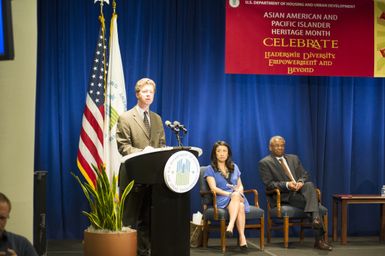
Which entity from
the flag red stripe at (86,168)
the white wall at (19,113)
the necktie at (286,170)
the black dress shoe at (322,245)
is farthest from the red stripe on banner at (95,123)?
the white wall at (19,113)

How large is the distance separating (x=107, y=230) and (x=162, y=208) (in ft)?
1.79

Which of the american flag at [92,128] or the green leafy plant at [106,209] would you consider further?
the american flag at [92,128]

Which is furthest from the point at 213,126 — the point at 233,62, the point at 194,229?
the point at 194,229

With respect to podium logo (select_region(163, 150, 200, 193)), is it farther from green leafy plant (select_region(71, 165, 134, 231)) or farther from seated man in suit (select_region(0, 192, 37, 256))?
seated man in suit (select_region(0, 192, 37, 256))

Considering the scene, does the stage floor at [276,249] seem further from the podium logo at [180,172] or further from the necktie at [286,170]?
the podium logo at [180,172]

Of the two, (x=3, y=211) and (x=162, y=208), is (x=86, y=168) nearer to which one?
(x=162, y=208)

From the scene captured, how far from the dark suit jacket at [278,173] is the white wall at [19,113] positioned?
11.8 ft

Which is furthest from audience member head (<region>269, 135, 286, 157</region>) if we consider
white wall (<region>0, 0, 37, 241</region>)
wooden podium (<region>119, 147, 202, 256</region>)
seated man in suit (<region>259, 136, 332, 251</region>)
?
white wall (<region>0, 0, 37, 241</region>)

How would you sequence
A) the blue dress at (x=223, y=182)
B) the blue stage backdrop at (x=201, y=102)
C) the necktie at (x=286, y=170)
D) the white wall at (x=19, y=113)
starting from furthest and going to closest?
the blue stage backdrop at (x=201, y=102) < the necktie at (x=286, y=170) < the blue dress at (x=223, y=182) < the white wall at (x=19, y=113)

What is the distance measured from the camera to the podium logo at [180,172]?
4.67 meters

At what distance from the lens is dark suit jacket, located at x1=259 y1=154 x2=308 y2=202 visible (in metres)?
6.75

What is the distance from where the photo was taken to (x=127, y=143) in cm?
525

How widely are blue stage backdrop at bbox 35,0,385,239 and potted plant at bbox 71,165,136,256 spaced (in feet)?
6.95

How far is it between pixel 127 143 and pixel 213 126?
2.31 metres
